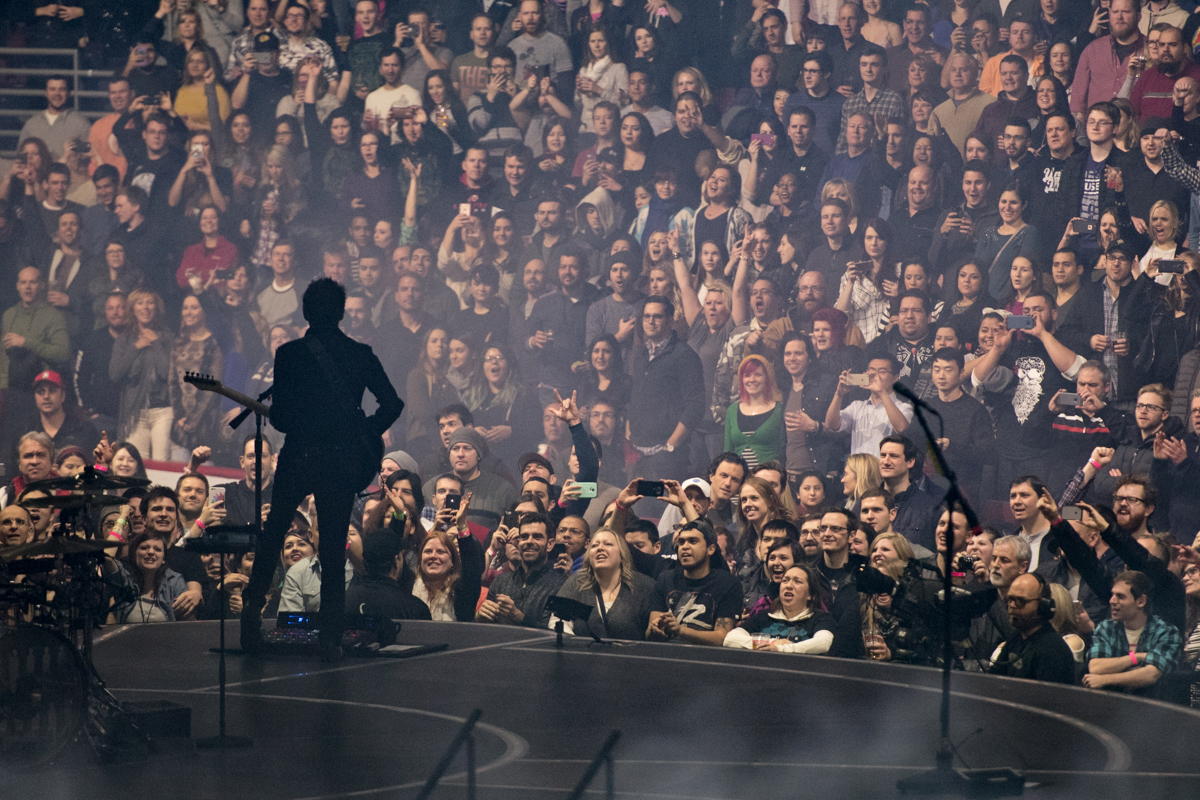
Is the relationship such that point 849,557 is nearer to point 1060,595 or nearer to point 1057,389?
point 1060,595

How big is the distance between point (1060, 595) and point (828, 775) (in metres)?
2.41

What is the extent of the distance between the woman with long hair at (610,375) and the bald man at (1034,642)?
15.0 feet

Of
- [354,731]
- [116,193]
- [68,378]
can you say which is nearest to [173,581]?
[354,731]

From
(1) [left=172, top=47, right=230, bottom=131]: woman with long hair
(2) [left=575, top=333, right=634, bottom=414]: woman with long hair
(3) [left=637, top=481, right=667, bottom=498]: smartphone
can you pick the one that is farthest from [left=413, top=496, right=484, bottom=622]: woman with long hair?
(1) [left=172, top=47, right=230, bottom=131]: woman with long hair

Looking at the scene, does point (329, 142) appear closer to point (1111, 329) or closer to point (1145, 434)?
point (1111, 329)

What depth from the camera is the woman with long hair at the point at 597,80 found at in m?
10.9

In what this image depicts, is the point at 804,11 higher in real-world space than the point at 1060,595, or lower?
higher

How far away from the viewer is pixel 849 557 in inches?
279

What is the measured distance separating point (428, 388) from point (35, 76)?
4719 millimetres

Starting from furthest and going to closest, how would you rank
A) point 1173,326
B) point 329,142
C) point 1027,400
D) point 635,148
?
point 329,142 < point 635,148 < point 1027,400 < point 1173,326

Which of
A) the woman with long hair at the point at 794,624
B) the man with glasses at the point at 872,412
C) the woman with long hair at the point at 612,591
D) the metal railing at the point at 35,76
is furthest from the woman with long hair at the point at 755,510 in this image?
the metal railing at the point at 35,76

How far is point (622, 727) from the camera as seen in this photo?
496 cm

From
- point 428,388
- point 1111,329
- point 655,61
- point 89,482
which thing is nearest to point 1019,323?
point 1111,329

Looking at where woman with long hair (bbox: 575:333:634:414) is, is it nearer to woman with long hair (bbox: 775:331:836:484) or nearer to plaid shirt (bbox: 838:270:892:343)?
woman with long hair (bbox: 775:331:836:484)
